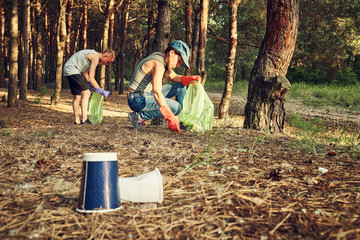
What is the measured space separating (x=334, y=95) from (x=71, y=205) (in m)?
16.6

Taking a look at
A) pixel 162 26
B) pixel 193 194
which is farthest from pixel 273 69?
pixel 193 194

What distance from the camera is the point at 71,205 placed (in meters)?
1.98

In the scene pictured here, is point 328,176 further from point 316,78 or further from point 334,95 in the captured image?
point 316,78

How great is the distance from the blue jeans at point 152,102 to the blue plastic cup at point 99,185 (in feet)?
10.4

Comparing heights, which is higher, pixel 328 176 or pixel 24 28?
pixel 24 28

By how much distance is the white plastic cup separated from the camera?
199 cm

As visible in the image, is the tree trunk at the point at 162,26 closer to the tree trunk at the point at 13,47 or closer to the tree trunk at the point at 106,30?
the tree trunk at the point at 13,47

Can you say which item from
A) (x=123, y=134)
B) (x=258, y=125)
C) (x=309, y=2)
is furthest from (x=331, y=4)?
(x=123, y=134)

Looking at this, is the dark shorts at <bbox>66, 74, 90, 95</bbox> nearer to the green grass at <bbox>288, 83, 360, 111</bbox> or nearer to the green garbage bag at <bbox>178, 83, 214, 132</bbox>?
the green garbage bag at <bbox>178, 83, 214, 132</bbox>

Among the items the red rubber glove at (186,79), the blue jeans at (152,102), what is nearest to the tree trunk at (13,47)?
the blue jeans at (152,102)

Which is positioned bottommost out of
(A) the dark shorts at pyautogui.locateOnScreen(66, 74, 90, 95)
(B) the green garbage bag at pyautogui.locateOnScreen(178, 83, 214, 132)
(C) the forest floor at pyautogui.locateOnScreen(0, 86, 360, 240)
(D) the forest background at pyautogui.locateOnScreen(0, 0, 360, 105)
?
(C) the forest floor at pyautogui.locateOnScreen(0, 86, 360, 240)

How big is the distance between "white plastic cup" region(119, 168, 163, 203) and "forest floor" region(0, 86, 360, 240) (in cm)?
5

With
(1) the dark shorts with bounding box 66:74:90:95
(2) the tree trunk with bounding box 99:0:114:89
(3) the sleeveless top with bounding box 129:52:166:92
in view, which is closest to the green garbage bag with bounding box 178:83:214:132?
(3) the sleeveless top with bounding box 129:52:166:92

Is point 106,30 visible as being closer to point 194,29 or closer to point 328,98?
point 194,29
